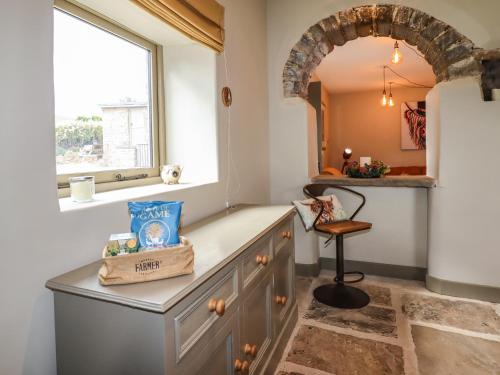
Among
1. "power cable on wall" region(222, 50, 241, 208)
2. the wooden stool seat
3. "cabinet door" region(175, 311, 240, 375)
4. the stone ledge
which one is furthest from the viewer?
the stone ledge

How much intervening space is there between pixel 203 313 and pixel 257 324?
57 cm

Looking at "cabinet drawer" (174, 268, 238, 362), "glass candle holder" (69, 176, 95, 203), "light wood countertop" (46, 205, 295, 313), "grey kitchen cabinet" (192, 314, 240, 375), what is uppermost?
"glass candle holder" (69, 176, 95, 203)

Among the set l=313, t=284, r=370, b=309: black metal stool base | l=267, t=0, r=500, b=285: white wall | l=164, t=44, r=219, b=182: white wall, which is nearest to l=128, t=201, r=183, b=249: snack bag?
l=164, t=44, r=219, b=182: white wall

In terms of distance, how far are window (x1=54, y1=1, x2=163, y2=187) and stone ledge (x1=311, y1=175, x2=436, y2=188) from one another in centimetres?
171

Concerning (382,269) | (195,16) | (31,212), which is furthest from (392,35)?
(31,212)

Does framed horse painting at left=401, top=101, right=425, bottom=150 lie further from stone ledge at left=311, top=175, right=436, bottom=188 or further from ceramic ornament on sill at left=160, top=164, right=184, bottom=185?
ceramic ornament on sill at left=160, top=164, right=184, bottom=185

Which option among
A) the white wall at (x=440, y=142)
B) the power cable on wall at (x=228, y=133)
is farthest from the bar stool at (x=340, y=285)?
the power cable on wall at (x=228, y=133)

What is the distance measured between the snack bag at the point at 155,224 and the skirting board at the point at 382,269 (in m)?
2.52

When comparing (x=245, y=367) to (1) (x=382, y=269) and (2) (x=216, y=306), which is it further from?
(1) (x=382, y=269)

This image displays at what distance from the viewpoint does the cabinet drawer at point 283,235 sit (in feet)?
6.13

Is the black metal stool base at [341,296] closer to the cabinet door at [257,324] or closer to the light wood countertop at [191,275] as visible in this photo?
the cabinet door at [257,324]

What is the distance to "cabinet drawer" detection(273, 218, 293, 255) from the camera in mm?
1870

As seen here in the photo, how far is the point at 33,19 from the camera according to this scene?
1.04m

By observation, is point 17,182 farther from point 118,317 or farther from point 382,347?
point 382,347
